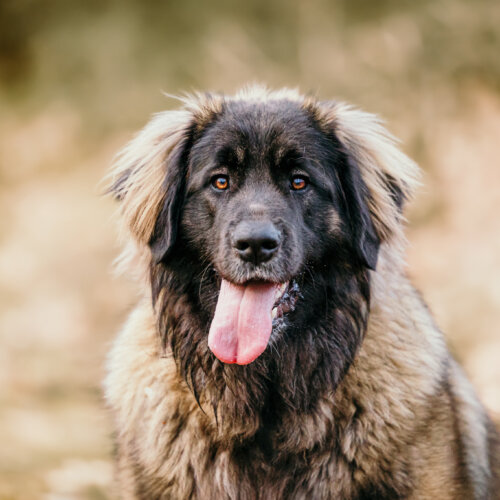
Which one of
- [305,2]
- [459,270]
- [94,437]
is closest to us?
[94,437]

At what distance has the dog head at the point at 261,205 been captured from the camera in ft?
11.4

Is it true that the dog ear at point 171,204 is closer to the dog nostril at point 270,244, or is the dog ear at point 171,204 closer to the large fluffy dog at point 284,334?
the large fluffy dog at point 284,334

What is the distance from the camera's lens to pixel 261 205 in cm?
351

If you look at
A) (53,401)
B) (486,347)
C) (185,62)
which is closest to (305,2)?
(185,62)

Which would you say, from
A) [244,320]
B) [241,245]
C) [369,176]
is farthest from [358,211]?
[244,320]

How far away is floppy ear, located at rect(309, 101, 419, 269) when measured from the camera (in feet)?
12.1

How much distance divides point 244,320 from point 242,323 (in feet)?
0.05

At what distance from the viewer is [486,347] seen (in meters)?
7.37

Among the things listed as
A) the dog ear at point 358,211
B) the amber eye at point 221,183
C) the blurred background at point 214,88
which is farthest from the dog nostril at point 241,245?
the blurred background at point 214,88

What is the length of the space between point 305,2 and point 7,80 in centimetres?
386

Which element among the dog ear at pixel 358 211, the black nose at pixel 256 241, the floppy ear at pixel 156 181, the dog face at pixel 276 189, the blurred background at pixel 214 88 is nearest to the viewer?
the black nose at pixel 256 241

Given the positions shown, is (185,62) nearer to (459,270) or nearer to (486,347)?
(459,270)

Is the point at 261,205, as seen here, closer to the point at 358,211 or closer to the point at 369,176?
the point at 358,211

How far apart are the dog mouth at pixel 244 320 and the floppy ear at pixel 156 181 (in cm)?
42
